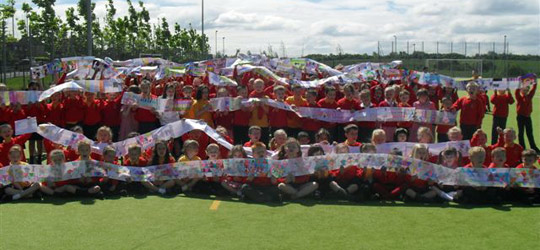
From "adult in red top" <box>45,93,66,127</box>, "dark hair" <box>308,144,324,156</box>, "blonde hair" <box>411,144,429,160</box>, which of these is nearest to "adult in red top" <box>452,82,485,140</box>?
"blonde hair" <box>411,144,429,160</box>

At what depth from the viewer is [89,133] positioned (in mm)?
11672

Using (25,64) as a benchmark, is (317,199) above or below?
below

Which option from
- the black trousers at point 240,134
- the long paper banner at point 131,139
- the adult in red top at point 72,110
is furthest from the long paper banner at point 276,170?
the adult in red top at point 72,110

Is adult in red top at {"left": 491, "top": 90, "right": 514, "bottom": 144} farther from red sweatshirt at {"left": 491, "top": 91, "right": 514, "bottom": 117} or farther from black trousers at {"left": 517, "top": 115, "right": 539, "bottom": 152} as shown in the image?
black trousers at {"left": 517, "top": 115, "right": 539, "bottom": 152}

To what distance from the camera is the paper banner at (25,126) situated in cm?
989

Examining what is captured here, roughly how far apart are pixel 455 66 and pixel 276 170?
45.6m

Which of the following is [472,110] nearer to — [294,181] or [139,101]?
[294,181]

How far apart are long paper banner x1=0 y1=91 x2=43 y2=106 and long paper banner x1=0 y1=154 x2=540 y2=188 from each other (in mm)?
2917

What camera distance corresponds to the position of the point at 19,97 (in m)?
11.3

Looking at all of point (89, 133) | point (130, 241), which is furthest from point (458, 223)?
point (89, 133)

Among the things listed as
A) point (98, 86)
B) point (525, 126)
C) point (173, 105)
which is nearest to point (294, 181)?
point (173, 105)

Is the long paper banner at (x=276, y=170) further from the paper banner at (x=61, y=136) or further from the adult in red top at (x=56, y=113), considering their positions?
the adult in red top at (x=56, y=113)

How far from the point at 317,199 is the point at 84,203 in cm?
332

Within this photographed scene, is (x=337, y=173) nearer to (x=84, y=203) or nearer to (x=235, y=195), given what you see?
(x=235, y=195)
